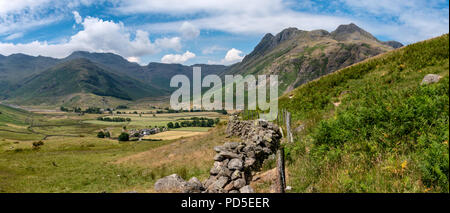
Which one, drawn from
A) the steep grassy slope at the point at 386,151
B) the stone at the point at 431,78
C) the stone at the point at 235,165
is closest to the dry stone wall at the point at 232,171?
the stone at the point at 235,165

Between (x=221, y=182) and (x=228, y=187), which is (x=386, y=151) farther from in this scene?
(x=221, y=182)

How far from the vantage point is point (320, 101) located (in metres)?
28.9

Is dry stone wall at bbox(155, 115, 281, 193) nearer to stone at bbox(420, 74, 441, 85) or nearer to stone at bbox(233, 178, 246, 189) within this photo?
stone at bbox(233, 178, 246, 189)

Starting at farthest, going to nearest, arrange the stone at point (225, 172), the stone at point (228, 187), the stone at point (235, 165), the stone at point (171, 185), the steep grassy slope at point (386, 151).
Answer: the stone at point (235, 165), the stone at point (225, 172), the stone at point (228, 187), the stone at point (171, 185), the steep grassy slope at point (386, 151)

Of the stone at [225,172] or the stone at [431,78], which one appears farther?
the stone at [431,78]

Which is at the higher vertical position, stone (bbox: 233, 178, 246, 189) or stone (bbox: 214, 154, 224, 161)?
stone (bbox: 214, 154, 224, 161)

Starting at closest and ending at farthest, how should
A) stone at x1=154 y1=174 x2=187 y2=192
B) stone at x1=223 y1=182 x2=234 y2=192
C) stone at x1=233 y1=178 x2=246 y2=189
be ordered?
stone at x1=154 y1=174 x2=187 y2=192, stone at x1=223 y1=182 x2=234 y2=192, stone at x1=233 y1=178 x2=246 y2=189

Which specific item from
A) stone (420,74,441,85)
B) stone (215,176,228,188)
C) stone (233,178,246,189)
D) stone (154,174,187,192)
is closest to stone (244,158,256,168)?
stone (233,178,246,189)

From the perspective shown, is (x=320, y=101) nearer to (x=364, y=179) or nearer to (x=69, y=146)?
(x=364, y=179)

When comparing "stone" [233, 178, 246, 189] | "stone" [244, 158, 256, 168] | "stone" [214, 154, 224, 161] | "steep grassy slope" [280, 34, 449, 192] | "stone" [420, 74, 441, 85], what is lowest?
"stone" [233, 178, 246, 189]

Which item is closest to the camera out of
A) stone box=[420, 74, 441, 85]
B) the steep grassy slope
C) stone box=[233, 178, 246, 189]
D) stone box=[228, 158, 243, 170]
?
the steep grassy slope

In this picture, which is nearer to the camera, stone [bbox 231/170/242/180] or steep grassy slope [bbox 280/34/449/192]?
steep grassy slope [bbox 280/34/449/192]

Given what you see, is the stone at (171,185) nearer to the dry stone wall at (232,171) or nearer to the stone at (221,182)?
the dry stone wall at (232,171)
